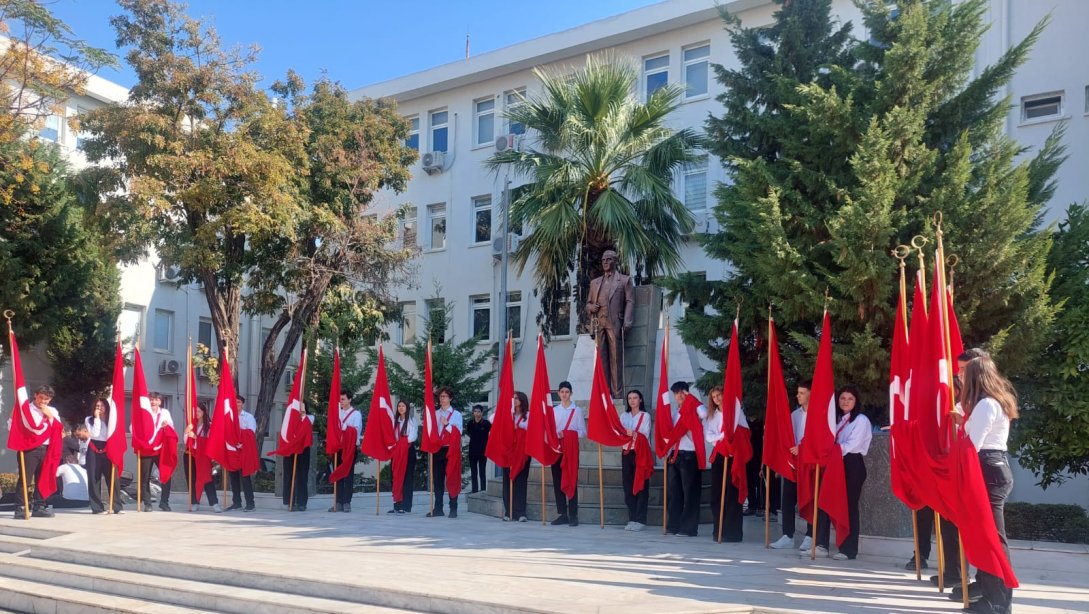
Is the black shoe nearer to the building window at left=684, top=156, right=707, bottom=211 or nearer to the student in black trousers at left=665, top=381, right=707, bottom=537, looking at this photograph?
the student in black trousers at left=665, top=381, right=707, bottom=537

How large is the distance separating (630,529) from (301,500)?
211 inches

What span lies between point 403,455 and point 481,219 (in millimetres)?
16757

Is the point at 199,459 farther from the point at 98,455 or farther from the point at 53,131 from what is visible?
the point at 53,131

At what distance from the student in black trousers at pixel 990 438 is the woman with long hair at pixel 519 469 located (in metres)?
7.08

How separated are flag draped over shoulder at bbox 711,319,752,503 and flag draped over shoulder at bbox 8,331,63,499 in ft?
28.1

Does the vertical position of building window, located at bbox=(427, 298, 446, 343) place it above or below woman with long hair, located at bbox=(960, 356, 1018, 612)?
above

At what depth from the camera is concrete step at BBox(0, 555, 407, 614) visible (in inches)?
291

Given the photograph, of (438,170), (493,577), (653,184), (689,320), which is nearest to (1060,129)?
(689,320)

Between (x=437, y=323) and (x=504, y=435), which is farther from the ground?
(x=437, y=323)

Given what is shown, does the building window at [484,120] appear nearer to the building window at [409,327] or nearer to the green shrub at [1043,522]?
the building window at [409,327]

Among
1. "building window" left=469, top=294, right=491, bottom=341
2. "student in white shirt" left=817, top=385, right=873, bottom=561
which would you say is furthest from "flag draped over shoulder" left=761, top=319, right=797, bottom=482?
"building window" left=469, top=294, right=491, bottom=341

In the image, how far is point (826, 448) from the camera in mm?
9258

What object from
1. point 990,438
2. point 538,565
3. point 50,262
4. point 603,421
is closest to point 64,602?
point 538,565

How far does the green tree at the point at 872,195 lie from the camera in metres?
10.2
